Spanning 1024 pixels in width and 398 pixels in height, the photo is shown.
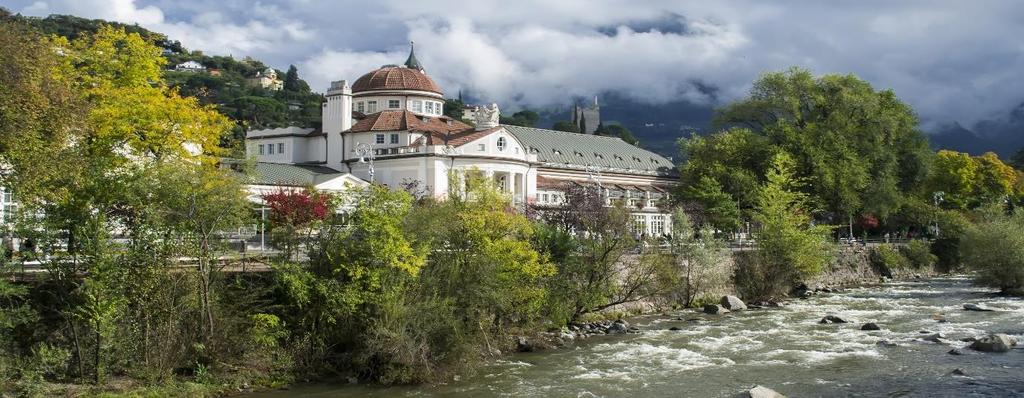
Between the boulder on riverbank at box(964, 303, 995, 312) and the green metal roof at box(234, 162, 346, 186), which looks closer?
the boulder on riverbank at box(964, 303, 995, 312)

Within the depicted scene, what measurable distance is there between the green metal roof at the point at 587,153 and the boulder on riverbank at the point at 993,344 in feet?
173

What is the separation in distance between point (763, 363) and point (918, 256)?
4608 centimetres

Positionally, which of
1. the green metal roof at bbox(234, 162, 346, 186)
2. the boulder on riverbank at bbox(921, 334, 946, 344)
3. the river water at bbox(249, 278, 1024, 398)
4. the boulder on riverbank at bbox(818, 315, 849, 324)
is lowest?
the river water at bbox(249, 278, 1024, 398)

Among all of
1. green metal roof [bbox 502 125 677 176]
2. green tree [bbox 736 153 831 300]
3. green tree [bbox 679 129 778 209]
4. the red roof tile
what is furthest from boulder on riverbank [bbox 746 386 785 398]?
green metal roof [bbox 502 125 677 176]

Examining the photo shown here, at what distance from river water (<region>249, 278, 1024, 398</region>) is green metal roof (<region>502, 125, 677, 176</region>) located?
44.3 m

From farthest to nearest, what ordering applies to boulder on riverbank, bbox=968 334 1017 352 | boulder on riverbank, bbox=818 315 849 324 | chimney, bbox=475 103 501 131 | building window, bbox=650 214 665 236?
building window, bbox=650 214 665 236, chimney, bbox=475 103 501 131, boulder on riverbank, bbox=818 315 849 324, boulder on riverbank, bbox=968 334 1017 352

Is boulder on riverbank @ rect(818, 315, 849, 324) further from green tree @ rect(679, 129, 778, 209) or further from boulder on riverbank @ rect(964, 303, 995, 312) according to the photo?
green tree @ rect(679, 129, 778, 209)

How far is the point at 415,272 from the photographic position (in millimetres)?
26156

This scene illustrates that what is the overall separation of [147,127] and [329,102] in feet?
151

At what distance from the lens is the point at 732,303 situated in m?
44.8

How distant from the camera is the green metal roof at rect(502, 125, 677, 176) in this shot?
85.1 m

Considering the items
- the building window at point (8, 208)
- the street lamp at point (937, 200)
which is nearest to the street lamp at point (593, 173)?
the street lamp at point (937, 200)

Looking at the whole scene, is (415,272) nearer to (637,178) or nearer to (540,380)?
(540,380)

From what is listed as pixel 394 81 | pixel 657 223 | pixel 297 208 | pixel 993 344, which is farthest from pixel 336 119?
pixel 993 344
